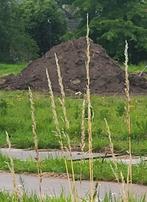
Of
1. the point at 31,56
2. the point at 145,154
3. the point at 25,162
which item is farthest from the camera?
the point at 31,56

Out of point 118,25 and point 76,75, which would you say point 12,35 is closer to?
point 118,25

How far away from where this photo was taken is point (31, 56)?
39281mm

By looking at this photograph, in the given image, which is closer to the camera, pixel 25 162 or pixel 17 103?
pixel 25 162

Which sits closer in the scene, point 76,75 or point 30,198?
point 30,198

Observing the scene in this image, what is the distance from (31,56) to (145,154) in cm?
2980

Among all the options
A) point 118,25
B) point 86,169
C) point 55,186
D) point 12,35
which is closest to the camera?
point 55,186

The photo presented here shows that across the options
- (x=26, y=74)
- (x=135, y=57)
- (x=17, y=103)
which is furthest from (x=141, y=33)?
(x=17, y=103)

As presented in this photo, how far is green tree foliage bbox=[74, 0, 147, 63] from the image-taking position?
35.7m

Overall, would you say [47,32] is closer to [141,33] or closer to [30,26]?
[30,26]

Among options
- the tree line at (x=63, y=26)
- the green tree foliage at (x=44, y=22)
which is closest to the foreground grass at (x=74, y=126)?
the tree line at (x=63, y=26)

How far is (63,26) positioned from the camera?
40.8 m

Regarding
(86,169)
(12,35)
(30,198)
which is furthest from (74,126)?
(12,35)

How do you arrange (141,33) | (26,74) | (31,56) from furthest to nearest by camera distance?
(31,56), (141,33), (26,74)

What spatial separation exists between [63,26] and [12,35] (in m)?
4.04
